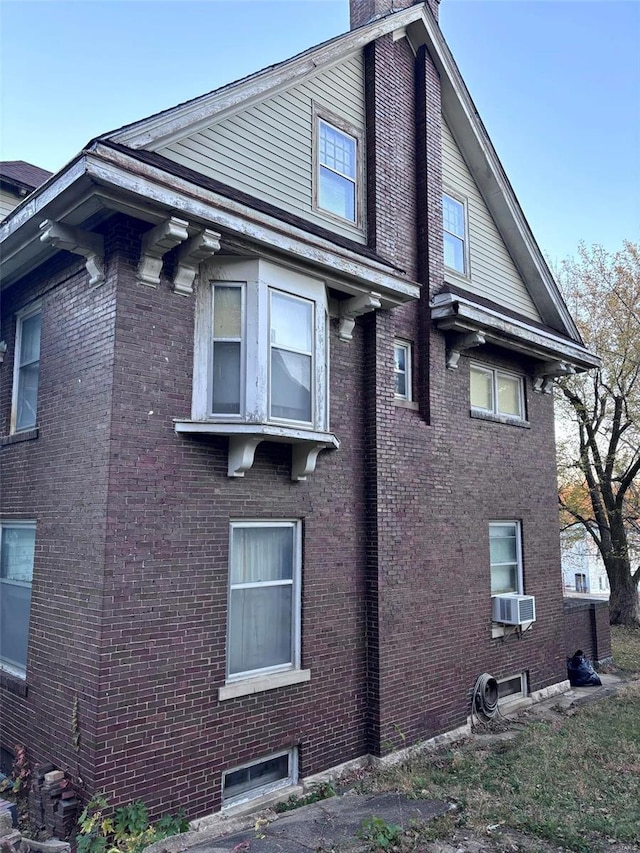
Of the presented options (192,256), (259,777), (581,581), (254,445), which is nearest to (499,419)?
(254,445)

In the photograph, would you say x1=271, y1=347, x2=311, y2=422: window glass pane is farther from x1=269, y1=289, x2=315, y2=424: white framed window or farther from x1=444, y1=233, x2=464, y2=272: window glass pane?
x1=444, y1=233, x2=464, y2=272: window glass pane

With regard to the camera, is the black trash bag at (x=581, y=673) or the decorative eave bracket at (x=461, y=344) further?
the black trash bag at (x=581, y=673)

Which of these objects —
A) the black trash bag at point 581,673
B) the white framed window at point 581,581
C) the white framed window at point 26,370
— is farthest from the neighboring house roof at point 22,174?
the white framed window at point 581,581

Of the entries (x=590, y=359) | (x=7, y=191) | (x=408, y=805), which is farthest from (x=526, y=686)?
(x=7, y=191)

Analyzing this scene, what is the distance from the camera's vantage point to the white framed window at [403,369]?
9188mm

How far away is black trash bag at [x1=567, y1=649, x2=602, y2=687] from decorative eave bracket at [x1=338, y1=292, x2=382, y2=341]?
27.2 ft

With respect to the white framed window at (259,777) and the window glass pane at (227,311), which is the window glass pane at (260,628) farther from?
the window glass pane at (227,311)

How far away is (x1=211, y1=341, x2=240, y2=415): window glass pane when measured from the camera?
21.9 feet

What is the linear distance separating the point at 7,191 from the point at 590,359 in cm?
1022

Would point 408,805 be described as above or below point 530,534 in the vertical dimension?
below

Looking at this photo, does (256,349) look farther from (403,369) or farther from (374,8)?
(374,8)

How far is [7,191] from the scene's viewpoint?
8.16m

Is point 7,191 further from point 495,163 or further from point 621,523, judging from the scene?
point 621,523

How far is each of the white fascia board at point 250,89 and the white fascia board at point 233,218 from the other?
0.63m
